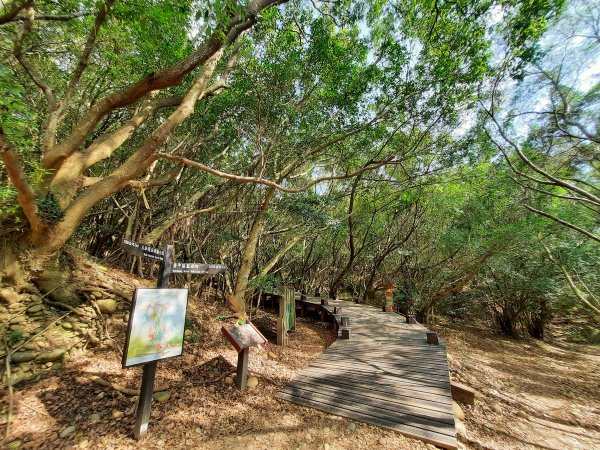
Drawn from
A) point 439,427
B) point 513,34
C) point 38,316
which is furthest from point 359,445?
point 513,34

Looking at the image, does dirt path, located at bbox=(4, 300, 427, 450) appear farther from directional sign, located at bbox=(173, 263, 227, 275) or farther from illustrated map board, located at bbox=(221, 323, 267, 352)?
directional sign, located at bbox=(173, 263, 227, 275)

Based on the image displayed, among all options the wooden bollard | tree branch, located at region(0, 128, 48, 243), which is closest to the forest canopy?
tree branch, located at region(0, 128, 48, 243)

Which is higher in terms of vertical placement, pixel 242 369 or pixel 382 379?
pixel 242 369

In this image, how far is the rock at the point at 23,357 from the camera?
3.22m

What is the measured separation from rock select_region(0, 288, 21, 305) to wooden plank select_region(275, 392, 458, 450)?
391 cm

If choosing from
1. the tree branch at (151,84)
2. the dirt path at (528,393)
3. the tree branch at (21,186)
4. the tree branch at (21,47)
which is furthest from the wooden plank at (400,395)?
the tree branch at (21,47)

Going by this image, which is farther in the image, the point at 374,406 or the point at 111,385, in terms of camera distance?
the point at 374,406

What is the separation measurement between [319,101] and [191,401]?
707cm

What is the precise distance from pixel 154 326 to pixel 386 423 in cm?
300

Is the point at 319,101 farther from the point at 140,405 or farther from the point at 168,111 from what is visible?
the point at 140,405

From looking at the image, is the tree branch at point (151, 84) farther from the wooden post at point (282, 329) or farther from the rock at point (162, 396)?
the wooden post at point (282, 329)

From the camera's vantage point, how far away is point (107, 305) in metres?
4.56

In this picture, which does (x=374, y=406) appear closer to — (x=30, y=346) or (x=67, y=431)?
(x=67, y=431)

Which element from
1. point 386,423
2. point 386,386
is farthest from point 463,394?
point 386,423
